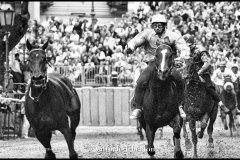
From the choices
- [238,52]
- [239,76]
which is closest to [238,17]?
[238,52]

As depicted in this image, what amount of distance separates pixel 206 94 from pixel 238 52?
12.5 metres

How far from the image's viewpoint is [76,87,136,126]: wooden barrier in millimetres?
27016

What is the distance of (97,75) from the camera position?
28.0m

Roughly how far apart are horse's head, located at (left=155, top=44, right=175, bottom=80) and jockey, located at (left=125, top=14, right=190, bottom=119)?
1.66 feet

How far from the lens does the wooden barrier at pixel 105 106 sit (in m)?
27.0

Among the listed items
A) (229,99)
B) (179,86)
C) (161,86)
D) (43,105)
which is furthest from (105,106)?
(43,105)

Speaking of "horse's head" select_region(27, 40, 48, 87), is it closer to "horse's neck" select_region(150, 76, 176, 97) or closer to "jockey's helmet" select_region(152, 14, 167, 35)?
"horse's neck" select_region(150, 76, 176, 97)

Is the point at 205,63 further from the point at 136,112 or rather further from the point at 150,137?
the point at 150,137

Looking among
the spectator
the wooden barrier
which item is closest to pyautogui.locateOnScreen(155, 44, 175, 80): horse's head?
the spectator

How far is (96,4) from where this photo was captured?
46.0 meters

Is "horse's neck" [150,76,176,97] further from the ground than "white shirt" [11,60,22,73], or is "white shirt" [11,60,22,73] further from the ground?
"white shirt" [11,60,22,73]

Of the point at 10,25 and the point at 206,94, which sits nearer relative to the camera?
the point at 206,94

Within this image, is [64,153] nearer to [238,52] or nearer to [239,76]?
[239,76]

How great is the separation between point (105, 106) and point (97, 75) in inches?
55.8
